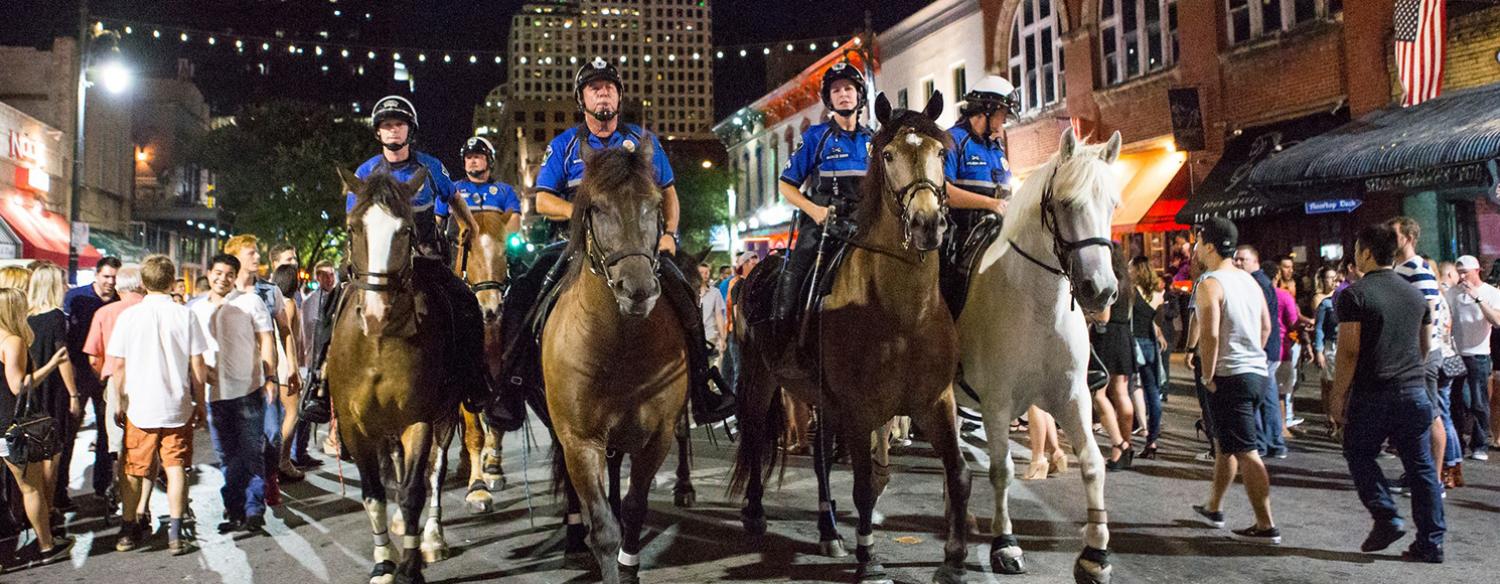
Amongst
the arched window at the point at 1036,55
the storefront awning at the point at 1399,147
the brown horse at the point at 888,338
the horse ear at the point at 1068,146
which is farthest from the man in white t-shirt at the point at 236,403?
the arched window at the point at 1036,55

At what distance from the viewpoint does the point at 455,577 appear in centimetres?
588

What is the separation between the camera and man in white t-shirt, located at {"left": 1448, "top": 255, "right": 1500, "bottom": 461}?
31.7ft

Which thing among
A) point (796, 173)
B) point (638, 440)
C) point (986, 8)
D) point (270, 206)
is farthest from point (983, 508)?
point (270, 206)

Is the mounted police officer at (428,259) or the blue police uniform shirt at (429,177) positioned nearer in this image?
the mounted police officer at (428,259)

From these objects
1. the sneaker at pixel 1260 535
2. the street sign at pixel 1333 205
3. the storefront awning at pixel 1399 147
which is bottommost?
the sneaker at pixel 1260 535

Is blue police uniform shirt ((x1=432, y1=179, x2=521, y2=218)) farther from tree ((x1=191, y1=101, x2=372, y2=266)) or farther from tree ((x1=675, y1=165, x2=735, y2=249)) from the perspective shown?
tree ((x1=675, y1=165, x2=735, y2=249))

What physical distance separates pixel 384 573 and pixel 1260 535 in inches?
225

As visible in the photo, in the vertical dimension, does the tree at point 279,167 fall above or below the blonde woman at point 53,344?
above

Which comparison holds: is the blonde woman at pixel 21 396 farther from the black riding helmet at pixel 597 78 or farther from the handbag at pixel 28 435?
the black riding helmet at pixel 597 78

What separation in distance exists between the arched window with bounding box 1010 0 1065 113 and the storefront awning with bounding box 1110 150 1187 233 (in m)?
4.03

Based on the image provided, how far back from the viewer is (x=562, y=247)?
19.6 feet

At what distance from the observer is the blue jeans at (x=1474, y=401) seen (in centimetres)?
970

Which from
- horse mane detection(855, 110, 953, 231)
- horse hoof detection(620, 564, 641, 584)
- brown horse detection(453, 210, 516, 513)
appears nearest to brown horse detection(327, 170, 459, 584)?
brown horse detection(453, 210, 516, 513)

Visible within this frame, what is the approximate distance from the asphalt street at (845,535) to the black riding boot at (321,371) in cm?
106
